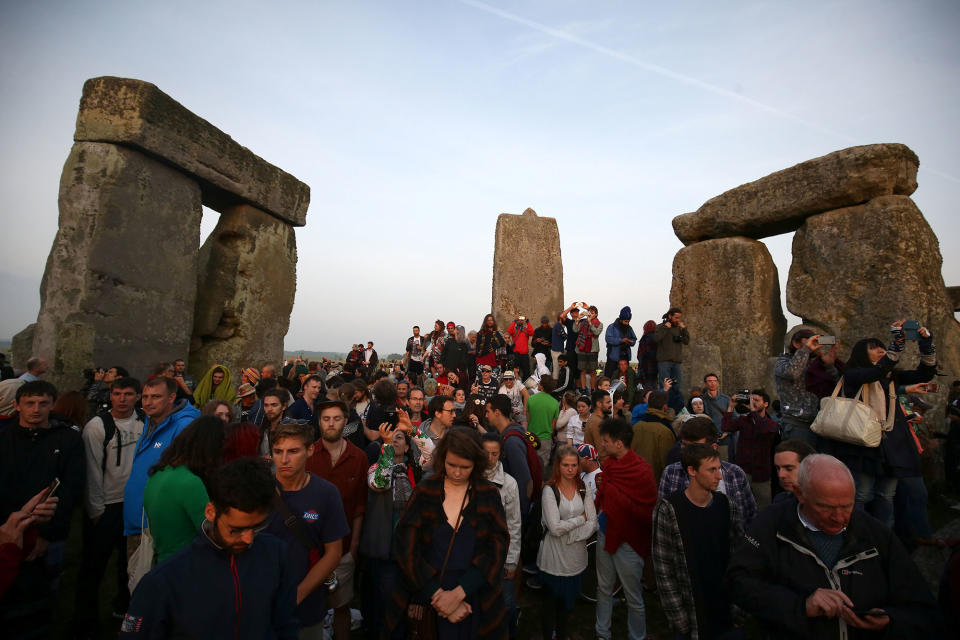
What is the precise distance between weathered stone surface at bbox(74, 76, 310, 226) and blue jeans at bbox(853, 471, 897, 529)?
879 cm

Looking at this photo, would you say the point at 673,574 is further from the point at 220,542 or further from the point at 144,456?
the point at 144,456

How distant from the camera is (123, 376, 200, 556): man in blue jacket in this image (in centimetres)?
325

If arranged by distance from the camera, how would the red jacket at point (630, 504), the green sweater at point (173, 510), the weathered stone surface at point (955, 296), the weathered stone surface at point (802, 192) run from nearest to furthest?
the green sweater at point (173, 510) < the red jacket at point (630, 504) < the weathered stone surface at point (802, 192) < the weathered stone surface at point (955, 296)

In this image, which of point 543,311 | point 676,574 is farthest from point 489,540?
point 543,311

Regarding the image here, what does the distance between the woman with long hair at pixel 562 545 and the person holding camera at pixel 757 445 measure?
2122mm

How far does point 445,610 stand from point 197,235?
725cm

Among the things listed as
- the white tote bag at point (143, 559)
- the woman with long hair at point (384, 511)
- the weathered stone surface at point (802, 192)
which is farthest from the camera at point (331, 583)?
Result: the weathered stone surface at point (802, 192)

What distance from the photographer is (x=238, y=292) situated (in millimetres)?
8648

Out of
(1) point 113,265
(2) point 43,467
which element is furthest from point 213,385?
(2) point 43,467

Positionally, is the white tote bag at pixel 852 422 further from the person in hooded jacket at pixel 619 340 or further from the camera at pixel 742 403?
the person in hooded jacket at pixel 619 340

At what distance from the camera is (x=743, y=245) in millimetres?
9695

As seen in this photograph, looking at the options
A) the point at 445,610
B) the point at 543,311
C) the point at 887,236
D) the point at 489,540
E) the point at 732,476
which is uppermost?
the point at 887,236

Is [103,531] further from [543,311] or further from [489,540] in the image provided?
[543,311]

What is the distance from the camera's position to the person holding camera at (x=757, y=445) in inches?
191
